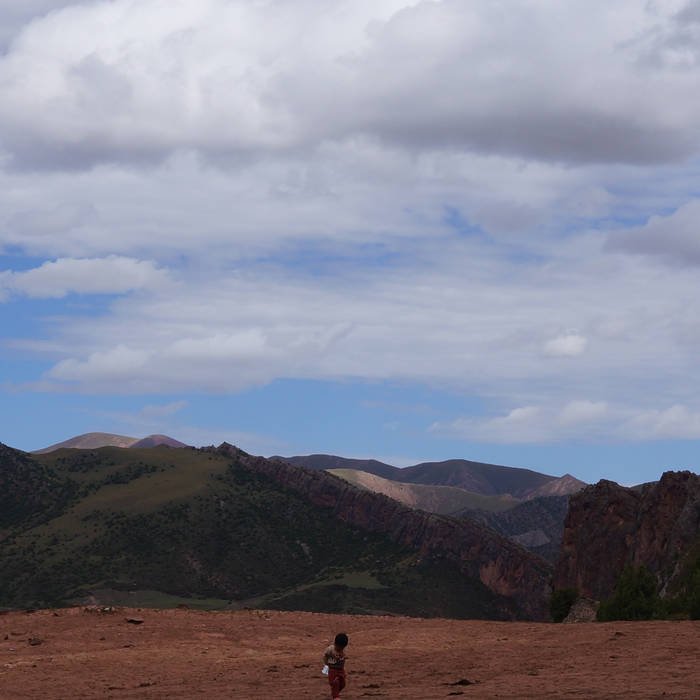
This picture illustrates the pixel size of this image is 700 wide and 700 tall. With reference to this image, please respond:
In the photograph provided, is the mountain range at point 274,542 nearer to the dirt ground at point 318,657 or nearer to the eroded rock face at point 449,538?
the eroded rock face at point 449,538

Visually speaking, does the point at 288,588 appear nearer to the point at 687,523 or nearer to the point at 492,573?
the point at 492,573

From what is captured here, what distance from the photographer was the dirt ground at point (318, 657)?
88.6 ft

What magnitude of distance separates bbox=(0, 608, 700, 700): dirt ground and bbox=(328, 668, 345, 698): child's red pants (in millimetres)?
946

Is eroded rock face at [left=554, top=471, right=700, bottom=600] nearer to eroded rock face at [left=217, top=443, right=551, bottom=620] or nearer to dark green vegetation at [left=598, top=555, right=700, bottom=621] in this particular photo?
eroded rock face at [left=217, top=443, right=551, bottom=620]

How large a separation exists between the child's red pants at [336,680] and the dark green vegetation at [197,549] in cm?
8204

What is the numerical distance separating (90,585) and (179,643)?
78.3m

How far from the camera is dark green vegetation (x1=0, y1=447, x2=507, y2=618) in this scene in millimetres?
113312

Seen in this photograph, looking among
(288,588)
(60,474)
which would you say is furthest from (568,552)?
(60,474)

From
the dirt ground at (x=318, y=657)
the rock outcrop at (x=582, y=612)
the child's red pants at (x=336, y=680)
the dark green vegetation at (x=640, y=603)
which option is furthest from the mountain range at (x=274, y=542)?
the child's red pants at (x=336, y=680)

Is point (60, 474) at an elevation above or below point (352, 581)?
above

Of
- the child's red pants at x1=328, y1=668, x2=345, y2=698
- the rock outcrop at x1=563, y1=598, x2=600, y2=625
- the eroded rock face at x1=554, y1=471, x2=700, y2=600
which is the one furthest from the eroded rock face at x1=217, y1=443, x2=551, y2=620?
the child's red pants at x1=328, y1=668, x2=345, y2=698

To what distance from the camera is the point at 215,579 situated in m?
123

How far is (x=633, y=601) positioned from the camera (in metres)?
44.7

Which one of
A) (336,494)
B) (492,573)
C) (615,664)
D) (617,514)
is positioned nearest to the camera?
(615,664)
